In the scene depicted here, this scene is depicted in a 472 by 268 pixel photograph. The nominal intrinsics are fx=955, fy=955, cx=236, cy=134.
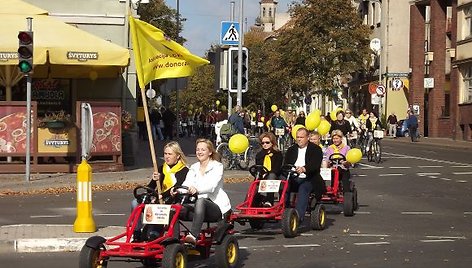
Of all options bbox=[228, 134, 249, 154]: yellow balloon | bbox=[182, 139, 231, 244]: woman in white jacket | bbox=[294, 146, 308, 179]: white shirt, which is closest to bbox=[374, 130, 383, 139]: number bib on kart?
bbox=[228, 134, 249, 154]: yellow balloon

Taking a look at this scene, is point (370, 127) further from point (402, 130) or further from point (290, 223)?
point (402, 130)

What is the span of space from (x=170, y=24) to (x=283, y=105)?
1444 centimetres

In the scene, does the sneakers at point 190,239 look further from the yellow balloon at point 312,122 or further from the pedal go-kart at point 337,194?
the yellow balloon at point 312,122

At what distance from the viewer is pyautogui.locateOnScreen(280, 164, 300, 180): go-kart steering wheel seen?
13.6 meters

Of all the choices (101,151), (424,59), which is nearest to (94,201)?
(101,151)

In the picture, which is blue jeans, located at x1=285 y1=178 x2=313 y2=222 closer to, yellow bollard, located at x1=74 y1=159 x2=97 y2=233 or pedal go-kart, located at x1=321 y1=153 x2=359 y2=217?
pedal go-kart, located at x1=321 y1=153 x2=359 y2=217

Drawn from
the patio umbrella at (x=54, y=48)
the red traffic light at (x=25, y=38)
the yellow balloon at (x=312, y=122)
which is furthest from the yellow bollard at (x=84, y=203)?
the patio umbrella at (x=54, y=48)

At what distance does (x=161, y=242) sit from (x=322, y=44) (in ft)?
187

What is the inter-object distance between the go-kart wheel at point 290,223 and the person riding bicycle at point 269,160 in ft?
1.70

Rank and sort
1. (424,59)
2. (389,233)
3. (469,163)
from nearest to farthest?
(389,233)
(469,163)
(424,59)

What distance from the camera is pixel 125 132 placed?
2622cm

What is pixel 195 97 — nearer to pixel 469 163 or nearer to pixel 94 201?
pixel 469 163

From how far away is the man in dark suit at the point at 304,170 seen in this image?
13.4 m

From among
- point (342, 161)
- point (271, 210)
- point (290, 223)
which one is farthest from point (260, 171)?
point (342, 161)
